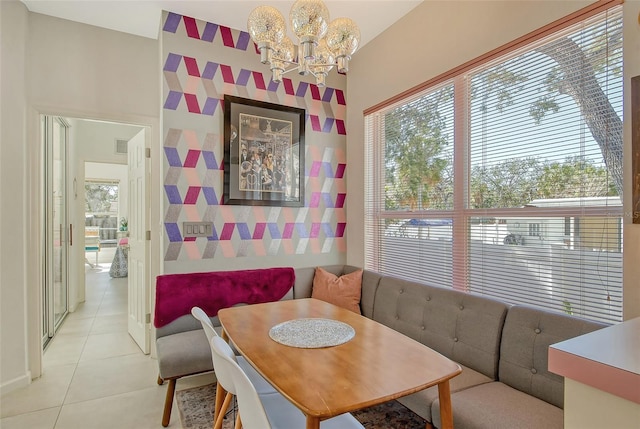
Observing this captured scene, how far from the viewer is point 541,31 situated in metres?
1.82

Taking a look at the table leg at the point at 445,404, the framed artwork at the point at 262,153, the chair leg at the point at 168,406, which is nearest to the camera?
the table leg at the point at 445,404

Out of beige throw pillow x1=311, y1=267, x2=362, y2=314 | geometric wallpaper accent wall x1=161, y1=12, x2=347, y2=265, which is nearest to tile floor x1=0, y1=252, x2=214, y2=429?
geometric wallpaper accent wall x1=161, y1=12, x2=347, y2=265

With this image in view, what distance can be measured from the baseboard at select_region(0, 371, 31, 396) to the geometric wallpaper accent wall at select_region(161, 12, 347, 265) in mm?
1328

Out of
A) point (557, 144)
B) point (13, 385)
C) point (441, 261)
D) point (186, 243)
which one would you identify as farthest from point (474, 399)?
point (13, 385)

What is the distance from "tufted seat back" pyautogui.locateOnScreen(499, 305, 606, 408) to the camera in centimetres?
149

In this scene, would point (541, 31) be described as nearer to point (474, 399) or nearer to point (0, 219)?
point (474, 399)

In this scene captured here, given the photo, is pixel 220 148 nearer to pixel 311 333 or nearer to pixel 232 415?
pixel 311 333

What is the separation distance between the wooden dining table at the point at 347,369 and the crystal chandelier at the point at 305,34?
137cm

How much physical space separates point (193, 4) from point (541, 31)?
2.44 meters

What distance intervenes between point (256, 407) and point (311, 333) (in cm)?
59

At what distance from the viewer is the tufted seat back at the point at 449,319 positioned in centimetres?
181

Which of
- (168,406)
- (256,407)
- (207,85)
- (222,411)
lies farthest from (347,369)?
(207,85)

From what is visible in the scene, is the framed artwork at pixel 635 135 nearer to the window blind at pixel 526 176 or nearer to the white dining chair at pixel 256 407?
the window blind at pixel 526 176

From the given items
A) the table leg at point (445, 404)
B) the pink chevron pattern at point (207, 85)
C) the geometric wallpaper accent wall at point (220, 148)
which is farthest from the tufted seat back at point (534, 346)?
the pink chevron pattern at point (207, 85)
